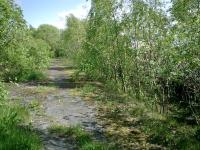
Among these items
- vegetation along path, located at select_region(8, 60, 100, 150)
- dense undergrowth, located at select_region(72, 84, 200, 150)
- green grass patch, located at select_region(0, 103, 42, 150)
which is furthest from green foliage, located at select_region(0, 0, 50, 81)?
green grass patch, located at select_region(0, 103, 42, 150)

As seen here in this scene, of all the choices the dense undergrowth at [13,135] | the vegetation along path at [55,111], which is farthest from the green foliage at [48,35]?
the dense undergrowth at [13,135]

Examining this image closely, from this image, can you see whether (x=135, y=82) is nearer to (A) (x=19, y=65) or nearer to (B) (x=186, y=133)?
(A) (x=19, y=65)

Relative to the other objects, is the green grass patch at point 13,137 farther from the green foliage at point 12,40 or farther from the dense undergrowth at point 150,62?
the green foliage at point 12,40

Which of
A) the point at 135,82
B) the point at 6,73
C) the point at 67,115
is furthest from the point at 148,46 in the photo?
the point at 6,73

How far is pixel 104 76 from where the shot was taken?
4172cm

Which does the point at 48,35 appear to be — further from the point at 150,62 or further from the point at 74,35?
the point at 150,62

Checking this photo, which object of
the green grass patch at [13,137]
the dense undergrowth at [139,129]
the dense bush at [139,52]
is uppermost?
the dense bush at [139,52]

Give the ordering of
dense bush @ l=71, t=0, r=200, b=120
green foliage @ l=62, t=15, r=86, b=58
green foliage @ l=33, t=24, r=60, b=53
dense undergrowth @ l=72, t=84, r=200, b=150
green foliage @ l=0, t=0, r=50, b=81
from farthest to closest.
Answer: green foliage @ l=33, t=24, r=60, b=53, green foliage @ l=62, t=15, r=86, b=58, green foliage @ l=0, t=0, r=50, b=81, dense bush @ l=71, t=0, r=200, b=120, dense undergrowth @ l=72, t=84, r=200, b=150

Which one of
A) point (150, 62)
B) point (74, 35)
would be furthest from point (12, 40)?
point (74, 35)

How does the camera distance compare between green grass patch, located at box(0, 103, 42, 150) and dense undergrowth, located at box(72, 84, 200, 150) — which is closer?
green grass patch, located at box(0, 103, 42, 150)

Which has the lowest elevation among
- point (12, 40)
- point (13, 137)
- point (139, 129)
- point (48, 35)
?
point (139, 129)

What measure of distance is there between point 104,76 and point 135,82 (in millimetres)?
7949

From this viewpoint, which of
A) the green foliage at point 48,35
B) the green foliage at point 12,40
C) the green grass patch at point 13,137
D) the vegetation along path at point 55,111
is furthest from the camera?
the green foliage at point 48,35

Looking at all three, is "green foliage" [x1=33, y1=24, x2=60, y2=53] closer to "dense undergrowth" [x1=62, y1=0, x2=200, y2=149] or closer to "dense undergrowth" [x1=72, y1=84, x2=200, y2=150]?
"dense undergrowth" [x1=62, y1=0, x2=200, y2=149]
